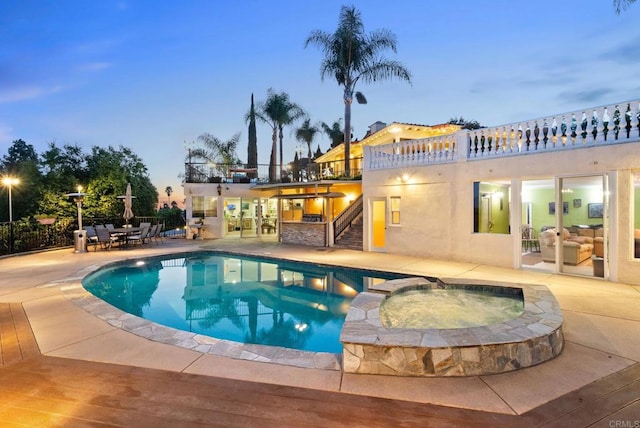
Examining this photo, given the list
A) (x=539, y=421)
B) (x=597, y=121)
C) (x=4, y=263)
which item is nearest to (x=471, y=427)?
(x=539, y=421)

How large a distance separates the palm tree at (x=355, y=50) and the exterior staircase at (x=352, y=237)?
22.7 feet

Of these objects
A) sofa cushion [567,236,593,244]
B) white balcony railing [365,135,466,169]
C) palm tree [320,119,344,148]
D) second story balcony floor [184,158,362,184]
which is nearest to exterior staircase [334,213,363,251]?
white balcony railing [365,135,466,169]

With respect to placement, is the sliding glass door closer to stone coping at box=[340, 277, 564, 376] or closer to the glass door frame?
the glass door frame

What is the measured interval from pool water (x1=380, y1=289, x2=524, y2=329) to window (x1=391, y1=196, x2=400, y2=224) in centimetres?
583

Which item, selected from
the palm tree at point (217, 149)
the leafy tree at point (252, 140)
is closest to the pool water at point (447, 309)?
the palm tree at point (217, 149)

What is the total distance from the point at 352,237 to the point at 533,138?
7.51 m

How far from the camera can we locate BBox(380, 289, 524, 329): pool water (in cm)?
466

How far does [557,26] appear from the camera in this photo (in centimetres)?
1530

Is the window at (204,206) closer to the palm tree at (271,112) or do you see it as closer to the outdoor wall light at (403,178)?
the palm tree at (271,112)

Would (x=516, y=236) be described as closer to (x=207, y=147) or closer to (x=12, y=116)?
(x=207, y=147)

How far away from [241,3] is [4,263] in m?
15.1

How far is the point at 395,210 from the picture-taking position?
1184 centimetres

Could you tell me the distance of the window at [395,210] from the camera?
11.7 meters

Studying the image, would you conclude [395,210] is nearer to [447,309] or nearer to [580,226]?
[580,226]
